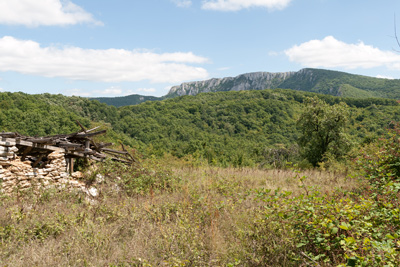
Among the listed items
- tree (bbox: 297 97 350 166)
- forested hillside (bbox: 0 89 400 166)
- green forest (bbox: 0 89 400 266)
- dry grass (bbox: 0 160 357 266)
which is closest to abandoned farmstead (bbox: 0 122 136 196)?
green forest (bbox: 0 89 400 266)

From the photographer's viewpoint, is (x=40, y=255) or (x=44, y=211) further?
(x=44, y=211)

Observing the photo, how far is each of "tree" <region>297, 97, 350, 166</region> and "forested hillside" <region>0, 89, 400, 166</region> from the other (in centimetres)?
2733

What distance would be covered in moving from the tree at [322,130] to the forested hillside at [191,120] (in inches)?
1076

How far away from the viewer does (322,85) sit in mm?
193250

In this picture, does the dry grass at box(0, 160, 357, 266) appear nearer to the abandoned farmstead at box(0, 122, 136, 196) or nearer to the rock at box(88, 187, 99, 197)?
the abandoned farmstead at box(0, 122, 136, 196)

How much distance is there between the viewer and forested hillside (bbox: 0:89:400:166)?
47.0 metres

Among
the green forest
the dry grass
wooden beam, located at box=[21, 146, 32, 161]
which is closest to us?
the green forest

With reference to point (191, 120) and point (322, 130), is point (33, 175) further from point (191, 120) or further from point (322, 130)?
point (191, 120)

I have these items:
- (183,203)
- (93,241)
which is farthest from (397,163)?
(93,241)

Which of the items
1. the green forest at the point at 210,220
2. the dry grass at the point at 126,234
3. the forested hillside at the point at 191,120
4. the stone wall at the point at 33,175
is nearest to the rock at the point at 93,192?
the stone wall at the point at 33,175

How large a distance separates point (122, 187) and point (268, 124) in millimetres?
93084

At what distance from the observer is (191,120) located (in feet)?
341

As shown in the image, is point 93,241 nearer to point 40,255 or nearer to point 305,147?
point 40,255

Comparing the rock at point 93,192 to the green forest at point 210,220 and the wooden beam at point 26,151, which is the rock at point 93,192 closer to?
the green forest at point 210,220
